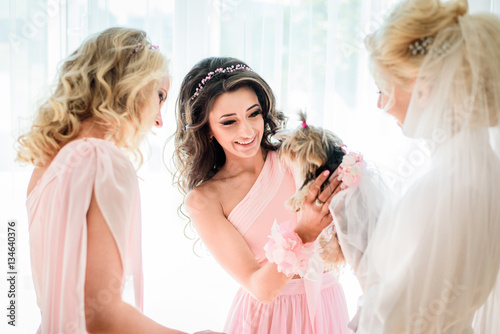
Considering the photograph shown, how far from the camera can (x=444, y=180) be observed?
49.8 inches

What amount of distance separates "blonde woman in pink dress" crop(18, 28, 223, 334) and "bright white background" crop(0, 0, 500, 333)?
1226 mm

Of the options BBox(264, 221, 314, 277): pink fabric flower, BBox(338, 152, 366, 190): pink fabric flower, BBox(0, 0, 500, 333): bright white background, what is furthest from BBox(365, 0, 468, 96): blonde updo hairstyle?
BBox(0, 0, 500, 333): bright white background

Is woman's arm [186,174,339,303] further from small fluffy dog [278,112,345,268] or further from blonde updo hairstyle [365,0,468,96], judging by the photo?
blonde updo hairstyle [365,0,468,96]

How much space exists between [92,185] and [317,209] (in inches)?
32.0

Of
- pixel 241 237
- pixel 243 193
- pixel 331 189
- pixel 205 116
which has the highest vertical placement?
pixel 205 116

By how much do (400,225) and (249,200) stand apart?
922 millimetres

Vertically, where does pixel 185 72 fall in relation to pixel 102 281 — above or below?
above

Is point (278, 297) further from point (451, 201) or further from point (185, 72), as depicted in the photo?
point (185, 72)

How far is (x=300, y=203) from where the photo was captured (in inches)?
67.4

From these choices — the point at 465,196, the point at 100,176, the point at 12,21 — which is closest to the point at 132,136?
the point at 100,176

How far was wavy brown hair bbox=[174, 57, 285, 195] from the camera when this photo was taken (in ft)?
6.81

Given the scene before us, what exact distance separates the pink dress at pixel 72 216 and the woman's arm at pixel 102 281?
0.01 metres

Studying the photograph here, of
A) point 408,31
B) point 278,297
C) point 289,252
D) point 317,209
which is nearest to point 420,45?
point 408,31

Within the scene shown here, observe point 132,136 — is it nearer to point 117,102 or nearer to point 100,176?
point 117,102
